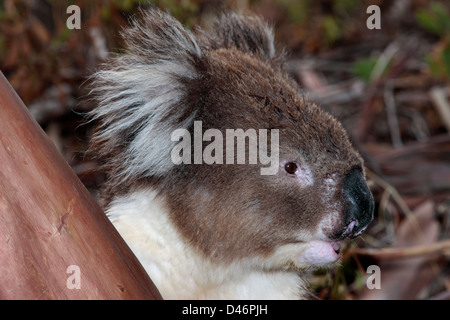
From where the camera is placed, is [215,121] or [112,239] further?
[215,121]

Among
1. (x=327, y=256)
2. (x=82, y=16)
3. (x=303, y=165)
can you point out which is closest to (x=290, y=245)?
(x=327, y=256)

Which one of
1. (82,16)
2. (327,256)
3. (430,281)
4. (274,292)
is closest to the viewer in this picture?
(327,256)

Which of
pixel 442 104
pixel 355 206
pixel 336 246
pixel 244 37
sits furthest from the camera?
pixel 442 104

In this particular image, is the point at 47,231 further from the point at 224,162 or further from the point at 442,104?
the point at 442,104

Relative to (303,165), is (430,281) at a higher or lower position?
lower

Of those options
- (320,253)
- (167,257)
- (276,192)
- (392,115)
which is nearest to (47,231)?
(167,257)

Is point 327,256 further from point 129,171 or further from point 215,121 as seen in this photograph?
point 129,171
